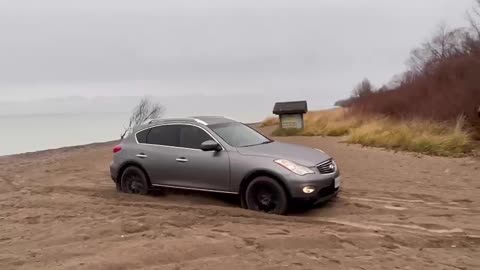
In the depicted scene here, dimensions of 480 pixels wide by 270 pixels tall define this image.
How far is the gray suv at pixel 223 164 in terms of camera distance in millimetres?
7989

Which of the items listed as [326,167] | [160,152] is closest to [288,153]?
[326,167]

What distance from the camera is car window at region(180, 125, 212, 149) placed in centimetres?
909

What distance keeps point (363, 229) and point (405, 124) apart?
12.6 m

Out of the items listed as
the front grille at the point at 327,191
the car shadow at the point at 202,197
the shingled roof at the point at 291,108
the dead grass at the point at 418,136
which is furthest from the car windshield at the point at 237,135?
the shingled roof at the point at 291,108

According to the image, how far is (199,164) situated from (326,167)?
2.05 meters

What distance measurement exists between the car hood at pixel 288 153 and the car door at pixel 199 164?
1.36 feet

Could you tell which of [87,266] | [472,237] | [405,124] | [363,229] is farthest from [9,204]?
[405,124]

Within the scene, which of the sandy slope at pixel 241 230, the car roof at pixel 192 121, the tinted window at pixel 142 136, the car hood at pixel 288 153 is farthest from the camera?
the tinted window at pixel 142 136

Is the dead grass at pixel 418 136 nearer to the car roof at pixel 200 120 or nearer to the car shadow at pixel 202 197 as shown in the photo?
the car roof at pixel 200 120

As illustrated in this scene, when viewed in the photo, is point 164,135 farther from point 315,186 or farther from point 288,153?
point 315,186

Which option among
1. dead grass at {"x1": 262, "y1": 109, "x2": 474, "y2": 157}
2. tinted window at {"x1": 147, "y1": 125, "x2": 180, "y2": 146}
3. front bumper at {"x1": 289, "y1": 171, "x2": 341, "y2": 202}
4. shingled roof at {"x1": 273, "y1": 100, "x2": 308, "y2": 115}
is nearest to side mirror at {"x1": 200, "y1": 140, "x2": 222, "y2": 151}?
tinted window at {"x1": 147, "y1": 125, "x2": 180, "y2": 146}

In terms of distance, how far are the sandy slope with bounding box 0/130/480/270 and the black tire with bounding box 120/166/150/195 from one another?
0.20 meters

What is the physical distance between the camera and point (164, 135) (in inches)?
379

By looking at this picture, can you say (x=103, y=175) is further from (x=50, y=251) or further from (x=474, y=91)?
(x=474, y=91)
